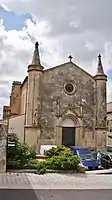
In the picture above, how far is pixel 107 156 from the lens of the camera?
75.2 ft

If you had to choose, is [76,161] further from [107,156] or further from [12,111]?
[12,111]

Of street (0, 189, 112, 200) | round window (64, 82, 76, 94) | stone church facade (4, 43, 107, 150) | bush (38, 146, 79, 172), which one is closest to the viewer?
street (0, 189, 112, 200)

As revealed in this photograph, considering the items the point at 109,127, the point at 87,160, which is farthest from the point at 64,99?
the point at 109,127

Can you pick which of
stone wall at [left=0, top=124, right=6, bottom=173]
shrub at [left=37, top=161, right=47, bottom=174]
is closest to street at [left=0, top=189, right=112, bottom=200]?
stone wall at [left=0, top=124, right=6, bottom=173]

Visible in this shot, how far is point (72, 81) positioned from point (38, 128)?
7139mm

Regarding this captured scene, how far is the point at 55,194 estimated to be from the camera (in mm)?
11266

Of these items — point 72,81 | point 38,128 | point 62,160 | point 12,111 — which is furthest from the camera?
point 12,111

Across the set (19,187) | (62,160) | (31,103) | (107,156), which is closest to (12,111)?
(31,103)

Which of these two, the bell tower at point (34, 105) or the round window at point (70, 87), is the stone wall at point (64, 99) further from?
the bell tower at point (34, 105)

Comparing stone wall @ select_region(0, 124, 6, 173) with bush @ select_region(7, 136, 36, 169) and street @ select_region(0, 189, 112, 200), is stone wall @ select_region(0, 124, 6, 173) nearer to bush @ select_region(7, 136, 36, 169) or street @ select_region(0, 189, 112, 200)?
bush @ select_region(7, 136, 36, 169)

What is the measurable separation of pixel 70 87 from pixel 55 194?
2451cm

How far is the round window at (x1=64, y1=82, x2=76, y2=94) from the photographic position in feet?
114

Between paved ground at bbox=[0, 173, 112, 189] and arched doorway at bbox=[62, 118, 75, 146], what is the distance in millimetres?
17860

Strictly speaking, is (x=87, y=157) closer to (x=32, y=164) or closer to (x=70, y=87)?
(x=32, y=164)
